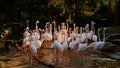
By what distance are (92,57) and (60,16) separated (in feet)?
30.6

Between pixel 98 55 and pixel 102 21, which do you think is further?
pixel 102 21

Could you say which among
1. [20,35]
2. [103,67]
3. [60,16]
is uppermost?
[60,16]

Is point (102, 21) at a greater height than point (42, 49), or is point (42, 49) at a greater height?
point (102, 21)

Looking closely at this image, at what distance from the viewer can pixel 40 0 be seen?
20250mm

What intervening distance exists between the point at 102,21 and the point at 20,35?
6.91 meters

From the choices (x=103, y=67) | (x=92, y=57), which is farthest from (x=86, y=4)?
(x=103, y=67)

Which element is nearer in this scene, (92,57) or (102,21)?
(92,57)

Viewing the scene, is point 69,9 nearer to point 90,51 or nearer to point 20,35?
point 20,35

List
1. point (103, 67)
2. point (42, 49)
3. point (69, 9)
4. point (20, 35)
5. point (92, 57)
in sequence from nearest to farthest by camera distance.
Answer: point (103, 67) → point (92, 57) → point (42, 49) → point (20, 35) → point (69, 9)

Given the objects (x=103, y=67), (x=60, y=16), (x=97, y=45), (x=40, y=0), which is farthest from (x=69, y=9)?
(x=103, y=67)

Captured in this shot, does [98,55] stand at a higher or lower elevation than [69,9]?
lower

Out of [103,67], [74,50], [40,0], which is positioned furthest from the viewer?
[40,0]

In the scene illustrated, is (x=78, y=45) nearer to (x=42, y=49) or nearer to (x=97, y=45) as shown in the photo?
(x=97, y=45)

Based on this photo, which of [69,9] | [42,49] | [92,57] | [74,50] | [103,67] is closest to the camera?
[103,67]
